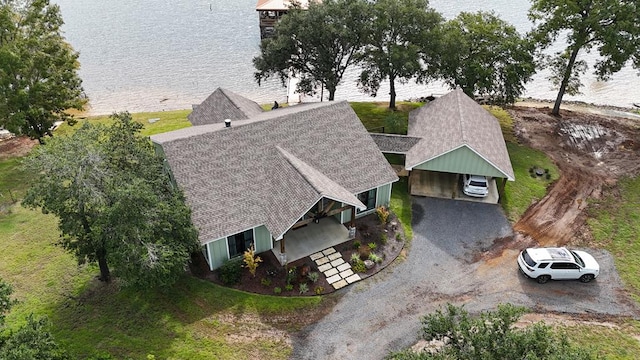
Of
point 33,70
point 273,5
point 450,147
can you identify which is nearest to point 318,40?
point 450,147

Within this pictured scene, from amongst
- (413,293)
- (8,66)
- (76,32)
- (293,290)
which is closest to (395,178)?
(413,293)

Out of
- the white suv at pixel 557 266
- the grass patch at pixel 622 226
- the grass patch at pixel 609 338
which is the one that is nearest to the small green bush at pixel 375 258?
the white suv at pixel 557 266

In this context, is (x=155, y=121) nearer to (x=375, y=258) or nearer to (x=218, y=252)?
(x=218, y=252)

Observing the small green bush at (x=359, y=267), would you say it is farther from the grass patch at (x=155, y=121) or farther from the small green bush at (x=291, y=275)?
the grass patch at (x=155, y=121)

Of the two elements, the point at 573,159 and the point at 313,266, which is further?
the point at 573,159

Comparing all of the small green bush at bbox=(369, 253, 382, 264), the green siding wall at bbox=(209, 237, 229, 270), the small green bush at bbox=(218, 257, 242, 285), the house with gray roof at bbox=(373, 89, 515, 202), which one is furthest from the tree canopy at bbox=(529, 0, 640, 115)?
the small green bush at bbox=(218, 257, 242, 285)

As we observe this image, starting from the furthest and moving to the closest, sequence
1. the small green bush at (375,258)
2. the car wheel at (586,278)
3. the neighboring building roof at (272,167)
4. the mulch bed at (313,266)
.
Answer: the small green bush at (375,258) → the neighboring building roof at (272,167) → the car wheel at (586,278) → the mulch bed at (313,266)
